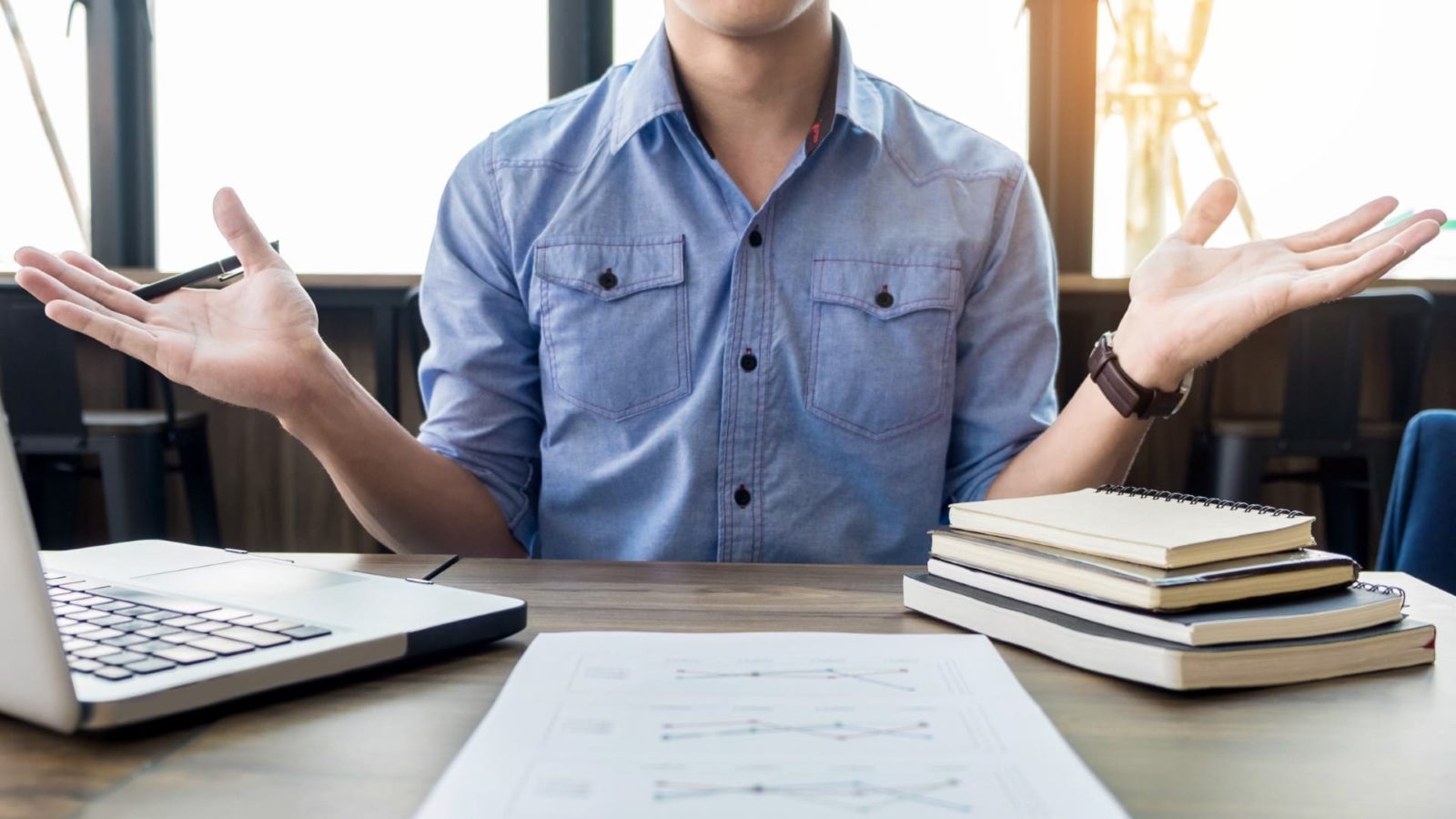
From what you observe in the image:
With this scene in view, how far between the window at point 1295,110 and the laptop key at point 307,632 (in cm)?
305

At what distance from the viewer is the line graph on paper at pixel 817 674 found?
54 cm

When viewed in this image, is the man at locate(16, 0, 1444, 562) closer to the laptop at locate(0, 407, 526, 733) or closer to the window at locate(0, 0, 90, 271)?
the laptop at locate(0, 407, 526, 733)

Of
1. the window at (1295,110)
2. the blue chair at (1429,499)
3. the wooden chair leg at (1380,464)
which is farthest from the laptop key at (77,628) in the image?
the window at (1295,110)

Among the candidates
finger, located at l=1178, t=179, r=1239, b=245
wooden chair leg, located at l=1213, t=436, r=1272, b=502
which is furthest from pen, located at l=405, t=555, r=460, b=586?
wooden chair leg, located at l=1213, t=436, r=1272, b=502

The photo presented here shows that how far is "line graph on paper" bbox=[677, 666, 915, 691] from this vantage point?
0.54 m

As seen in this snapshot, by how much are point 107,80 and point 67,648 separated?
3.29 m

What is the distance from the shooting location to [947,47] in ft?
10.9

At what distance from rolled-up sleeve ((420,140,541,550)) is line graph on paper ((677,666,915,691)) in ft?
2.21

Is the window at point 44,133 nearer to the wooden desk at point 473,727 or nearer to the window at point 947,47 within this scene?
the window at point 947,47

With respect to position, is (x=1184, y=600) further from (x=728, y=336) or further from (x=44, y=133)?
(x=44, y=133)

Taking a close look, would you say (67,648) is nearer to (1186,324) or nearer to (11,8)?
(1186,324)

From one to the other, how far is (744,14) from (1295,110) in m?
2.74

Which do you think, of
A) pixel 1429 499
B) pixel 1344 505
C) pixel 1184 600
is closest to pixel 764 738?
pixel 1184 600

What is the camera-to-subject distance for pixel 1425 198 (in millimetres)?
3336
